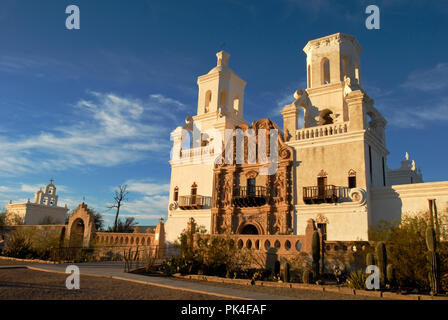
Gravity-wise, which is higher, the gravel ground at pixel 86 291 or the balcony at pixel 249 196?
the balcony at pixel 249 196

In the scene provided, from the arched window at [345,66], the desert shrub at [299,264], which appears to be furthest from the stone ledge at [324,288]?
the arched window at [345,66]

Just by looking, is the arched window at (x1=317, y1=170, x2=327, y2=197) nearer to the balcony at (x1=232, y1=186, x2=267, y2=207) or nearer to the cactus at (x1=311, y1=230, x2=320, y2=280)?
the balcony at (x1=232, y1=186, x2=267, y2=207)

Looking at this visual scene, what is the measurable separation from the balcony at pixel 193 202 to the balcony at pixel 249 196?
297 centimetres

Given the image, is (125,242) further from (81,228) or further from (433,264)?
(433,264)

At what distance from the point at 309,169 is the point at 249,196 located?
4.72m

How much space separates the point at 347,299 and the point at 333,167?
1301cm

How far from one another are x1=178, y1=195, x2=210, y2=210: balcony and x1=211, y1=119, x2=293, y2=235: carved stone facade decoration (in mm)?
1199

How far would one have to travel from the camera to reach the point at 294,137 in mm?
25031

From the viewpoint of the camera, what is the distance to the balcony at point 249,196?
25.0 metres

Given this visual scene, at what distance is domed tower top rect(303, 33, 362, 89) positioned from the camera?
2714cm

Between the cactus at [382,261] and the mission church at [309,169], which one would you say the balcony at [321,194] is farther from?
the cactus at [382,261]

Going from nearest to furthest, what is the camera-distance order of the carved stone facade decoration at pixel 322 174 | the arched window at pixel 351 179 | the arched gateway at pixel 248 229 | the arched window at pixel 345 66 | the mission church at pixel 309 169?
the mission church at pixel 309 169
the arched window at pixel 351 179
the carved stone facade decoration at pixel 322 174
the arched gateway at pixel 248 229
the arched window at pixel 345 66

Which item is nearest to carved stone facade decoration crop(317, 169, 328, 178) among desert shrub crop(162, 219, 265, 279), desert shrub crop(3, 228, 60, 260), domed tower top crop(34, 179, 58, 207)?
desert shrub crop(162, 219, 265, 279)
